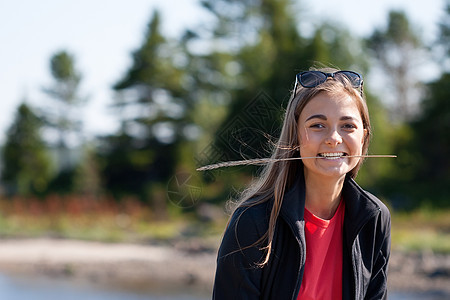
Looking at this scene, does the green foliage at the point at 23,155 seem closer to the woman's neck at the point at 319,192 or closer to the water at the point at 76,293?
the water at the point at 76,293

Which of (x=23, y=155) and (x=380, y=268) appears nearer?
(x=380, y=268)

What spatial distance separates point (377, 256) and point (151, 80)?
22.6 m

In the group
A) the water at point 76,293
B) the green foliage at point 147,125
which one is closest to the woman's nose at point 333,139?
the water at point 76,293

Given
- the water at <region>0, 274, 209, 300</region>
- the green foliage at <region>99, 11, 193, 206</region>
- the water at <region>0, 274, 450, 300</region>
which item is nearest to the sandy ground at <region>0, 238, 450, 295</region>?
the water at <region>0, 274, 450, 300</region>

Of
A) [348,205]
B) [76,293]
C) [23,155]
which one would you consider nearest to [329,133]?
[348,205]

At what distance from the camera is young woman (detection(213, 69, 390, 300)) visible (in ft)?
6.01

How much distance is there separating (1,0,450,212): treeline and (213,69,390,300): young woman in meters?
11.2

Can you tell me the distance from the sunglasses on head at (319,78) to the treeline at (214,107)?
36.4ft

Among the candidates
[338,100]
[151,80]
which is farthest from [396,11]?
[338,100]

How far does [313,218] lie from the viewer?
1.97m

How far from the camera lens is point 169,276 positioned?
12078mm

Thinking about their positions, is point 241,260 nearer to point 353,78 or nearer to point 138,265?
point 353,78

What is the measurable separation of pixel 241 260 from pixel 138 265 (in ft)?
38.3

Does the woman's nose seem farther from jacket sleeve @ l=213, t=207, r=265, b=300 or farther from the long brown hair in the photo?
jacket sleeve @ l=213, t=207, r=265, b=300
